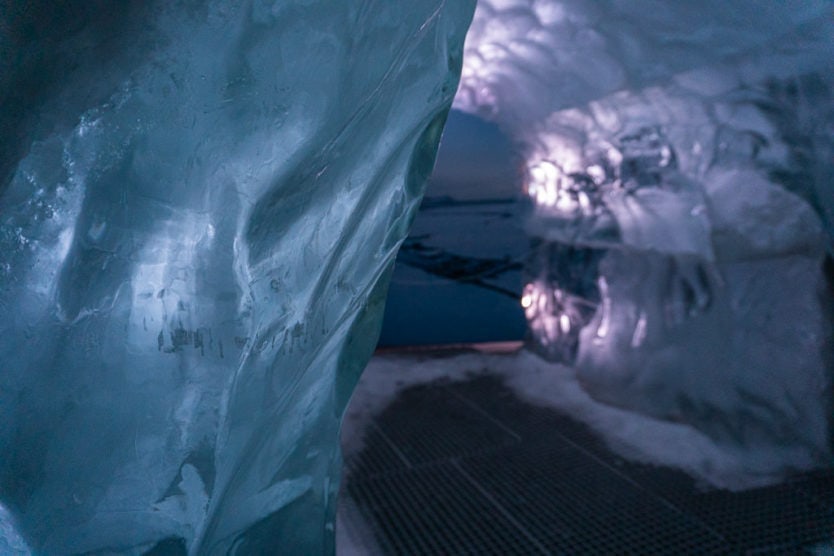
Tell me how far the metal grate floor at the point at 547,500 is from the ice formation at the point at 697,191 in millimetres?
655

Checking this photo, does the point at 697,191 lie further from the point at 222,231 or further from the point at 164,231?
the point at 164,231

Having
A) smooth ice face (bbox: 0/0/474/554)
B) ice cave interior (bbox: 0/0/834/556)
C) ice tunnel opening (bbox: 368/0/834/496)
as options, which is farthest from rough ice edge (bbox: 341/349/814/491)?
smooth ice face (bbox: 0/0/474/554)

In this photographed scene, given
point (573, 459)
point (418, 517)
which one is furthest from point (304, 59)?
point (573, 459)

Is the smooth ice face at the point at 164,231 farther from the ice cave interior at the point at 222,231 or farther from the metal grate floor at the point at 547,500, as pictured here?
the metal grate floor at the point at 547,500

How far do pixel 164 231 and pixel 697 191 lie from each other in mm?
3598

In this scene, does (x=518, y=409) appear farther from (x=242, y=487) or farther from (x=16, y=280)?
(x=16, y=280)

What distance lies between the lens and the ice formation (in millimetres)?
3016

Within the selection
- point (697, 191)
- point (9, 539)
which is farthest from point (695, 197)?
point (9, 539)

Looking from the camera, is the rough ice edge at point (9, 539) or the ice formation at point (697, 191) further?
the ice formation at point (697, 191)

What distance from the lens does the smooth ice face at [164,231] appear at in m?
1.21

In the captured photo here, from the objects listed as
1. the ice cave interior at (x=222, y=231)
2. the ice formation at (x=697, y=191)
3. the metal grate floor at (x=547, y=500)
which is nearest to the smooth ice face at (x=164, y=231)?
the ice cave interior at (x=222, y=231)

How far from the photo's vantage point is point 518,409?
14.1 ft

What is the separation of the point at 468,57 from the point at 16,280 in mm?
4024

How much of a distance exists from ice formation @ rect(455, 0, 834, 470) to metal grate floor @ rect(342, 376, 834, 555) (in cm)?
65
